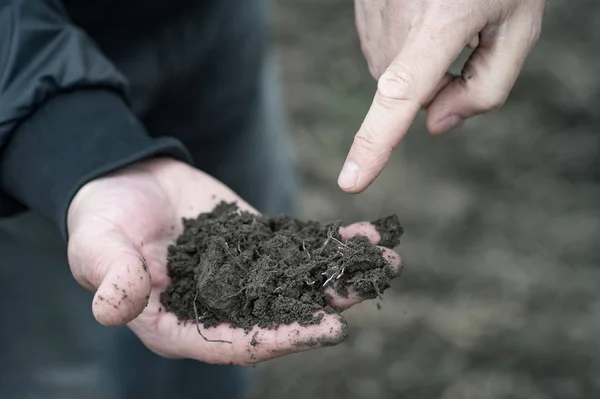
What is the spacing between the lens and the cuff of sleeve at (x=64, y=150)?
181 centimetres

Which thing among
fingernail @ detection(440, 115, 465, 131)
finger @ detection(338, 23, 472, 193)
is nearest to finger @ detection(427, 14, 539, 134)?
fingernail @ detection(440, 115, 465, 131)

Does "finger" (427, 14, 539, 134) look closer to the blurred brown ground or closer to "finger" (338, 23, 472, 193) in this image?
"finger" (338, 23, 472, 193)

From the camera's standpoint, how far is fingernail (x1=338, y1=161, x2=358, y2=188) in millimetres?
1573

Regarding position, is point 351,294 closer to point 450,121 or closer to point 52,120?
point 450,121

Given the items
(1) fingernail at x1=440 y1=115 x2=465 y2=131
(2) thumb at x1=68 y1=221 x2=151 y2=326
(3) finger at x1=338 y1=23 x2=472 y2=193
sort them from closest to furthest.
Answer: (2) thumb at x1=68 y1=221 x2=151 y2=326 → (3) finger at x1=338 y1=23 x2=472 y2=193 → (1) fingernail at x1=440 y1=115 x2=465 y2=131

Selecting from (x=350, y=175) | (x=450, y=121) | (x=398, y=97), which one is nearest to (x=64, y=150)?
(x=350, y=175)

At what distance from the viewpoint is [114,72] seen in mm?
2010

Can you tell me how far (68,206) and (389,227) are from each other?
0.81m

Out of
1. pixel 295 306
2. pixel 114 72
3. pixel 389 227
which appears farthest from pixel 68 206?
pixel 389 227

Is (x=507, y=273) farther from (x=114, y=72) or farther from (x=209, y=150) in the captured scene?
(x=114, y=72)

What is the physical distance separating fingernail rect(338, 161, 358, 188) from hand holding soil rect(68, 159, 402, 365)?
0.17 metres

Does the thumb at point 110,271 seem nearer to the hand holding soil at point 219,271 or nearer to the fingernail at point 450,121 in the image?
the hand holding soil at point 219,271

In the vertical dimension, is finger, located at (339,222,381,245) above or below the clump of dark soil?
above

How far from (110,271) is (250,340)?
1.13 ft
